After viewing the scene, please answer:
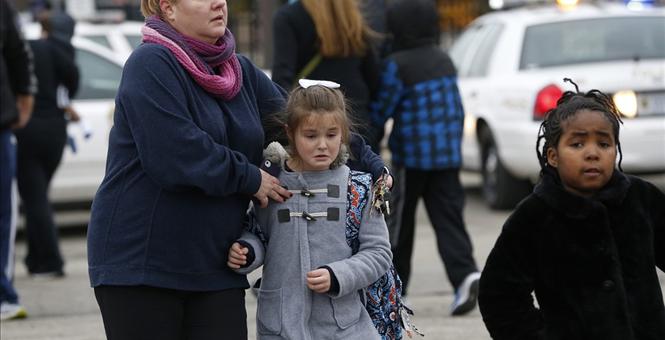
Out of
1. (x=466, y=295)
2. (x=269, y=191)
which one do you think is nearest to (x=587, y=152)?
(x=269, y=191)

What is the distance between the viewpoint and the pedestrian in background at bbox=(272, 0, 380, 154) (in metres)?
6.46

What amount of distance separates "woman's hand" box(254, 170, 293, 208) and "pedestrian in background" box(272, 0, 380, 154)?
95.4 inches

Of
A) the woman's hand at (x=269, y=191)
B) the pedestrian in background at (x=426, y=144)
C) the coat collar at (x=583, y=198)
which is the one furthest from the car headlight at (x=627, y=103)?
the woman's hand at (x=269, y=191)

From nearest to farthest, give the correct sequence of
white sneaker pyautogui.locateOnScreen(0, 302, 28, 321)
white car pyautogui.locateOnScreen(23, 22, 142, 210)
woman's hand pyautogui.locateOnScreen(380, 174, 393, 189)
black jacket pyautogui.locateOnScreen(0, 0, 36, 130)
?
woman's hand pyautogui.locateOnScreen(380, 174, 393, 189)
black jacket pyautogui.locateOnScreen(0, 0, 36, 130)
white sneaker pyautogui.locateOnScreen(0, 302, 28, 321)
white car pyautogui.locateOnScreen(23, 22, 142, 210)

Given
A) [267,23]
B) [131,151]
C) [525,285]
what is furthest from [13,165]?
[267,23]

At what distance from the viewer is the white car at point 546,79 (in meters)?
10.5

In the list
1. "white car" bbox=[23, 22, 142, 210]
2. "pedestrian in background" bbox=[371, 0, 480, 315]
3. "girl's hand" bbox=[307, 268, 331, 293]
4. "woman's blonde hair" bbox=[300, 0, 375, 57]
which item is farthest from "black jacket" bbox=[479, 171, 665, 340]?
"white car" bbox=[23, 22, 142, 210]

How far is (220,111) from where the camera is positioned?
12.8 feet

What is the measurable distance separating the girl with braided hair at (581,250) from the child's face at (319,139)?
55cm

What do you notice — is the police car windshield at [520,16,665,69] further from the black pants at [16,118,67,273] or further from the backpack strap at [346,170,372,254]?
the backpack strap at [346,170,372,254]

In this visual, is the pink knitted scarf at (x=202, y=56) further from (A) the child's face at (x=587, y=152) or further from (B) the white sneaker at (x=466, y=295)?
(B) the white sneaker at (x=466, y=295)

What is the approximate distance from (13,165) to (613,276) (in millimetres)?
4338

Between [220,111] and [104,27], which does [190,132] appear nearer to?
[220,111]

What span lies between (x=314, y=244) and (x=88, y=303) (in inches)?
170
